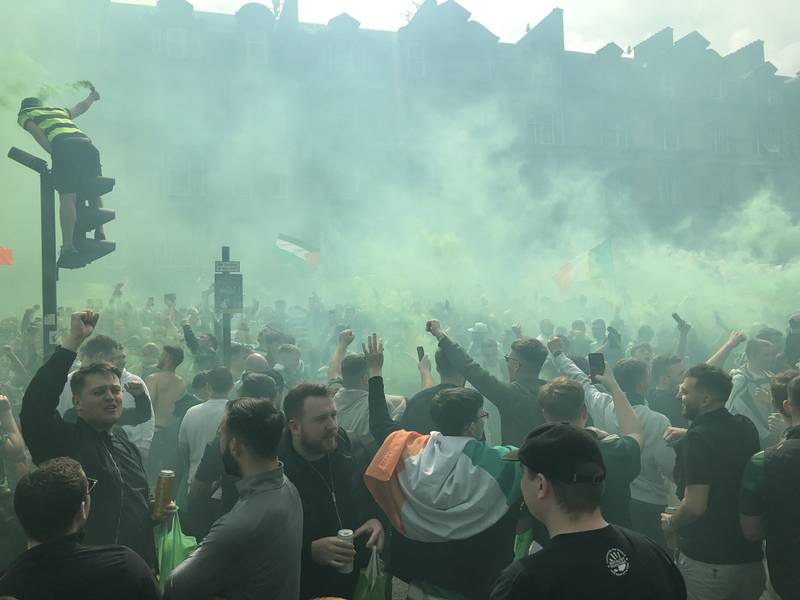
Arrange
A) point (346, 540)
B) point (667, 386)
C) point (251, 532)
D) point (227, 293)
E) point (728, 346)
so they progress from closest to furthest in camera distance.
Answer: point (251, 532) < point (346, 540) < point (728, 346) < point (667, 386) < point (227, 293)

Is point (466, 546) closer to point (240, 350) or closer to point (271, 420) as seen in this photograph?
point (271, 420)

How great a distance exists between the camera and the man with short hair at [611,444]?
10.8ft

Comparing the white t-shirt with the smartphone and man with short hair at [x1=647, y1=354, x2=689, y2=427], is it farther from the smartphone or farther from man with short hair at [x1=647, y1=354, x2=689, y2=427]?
man with short hair at [x1=647, y1=354, x2=689, y2=427]

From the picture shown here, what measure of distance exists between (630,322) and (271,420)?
1478 cm

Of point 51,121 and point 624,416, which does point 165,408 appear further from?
point 624,416

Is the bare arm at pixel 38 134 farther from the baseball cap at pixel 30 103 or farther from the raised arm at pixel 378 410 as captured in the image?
the raised arm at pixel 378 410

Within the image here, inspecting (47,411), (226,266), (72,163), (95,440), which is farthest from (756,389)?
(72,163)

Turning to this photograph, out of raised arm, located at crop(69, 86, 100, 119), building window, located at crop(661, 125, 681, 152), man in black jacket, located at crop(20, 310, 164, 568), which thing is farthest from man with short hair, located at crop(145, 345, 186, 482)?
building window, located at crop(661, 125, 681, 152)

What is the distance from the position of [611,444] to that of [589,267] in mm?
10126

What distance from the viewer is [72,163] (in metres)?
4.46

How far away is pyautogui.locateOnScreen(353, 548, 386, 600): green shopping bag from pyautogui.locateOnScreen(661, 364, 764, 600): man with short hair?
1.52 metres

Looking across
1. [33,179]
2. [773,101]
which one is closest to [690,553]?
[33,179]

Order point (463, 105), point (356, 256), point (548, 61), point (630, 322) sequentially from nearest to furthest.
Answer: point (630, 322)
point (356, 256)
point (463, 105)
point (548, 61)

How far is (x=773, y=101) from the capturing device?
127 ft
